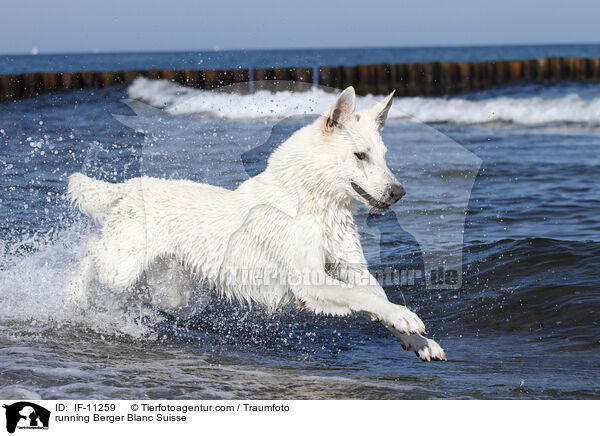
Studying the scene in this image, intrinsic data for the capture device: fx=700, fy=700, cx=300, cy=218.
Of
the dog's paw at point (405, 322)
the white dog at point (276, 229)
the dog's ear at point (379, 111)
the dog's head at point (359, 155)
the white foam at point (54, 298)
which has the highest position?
the dog's ear at point (379, 111)

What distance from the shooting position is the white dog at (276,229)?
15.4ft

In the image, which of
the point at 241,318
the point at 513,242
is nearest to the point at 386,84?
the point at 513,242

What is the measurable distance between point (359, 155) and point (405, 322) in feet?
3.79

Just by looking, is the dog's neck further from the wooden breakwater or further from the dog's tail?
the wooden breakwater

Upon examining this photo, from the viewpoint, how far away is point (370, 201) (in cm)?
470

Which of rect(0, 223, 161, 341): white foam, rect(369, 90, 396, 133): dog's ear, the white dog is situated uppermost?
rect(369, 90, 396, 133): dog's ear

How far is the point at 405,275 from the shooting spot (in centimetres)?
767

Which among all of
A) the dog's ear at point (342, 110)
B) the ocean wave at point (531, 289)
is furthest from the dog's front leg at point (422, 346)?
the ocean wave at point (531, 289)

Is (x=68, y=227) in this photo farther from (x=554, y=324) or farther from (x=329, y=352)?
(x=554, y=324)
